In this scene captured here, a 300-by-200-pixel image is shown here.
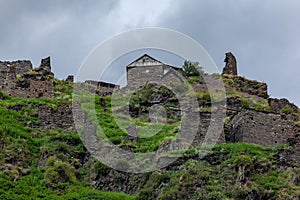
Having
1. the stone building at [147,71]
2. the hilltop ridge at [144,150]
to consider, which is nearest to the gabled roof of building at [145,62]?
the stone building at [147,71]

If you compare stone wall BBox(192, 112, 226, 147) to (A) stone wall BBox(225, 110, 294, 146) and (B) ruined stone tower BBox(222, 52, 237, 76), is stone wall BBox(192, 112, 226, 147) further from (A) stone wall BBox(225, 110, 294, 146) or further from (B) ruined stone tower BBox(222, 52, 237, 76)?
(B) ruined stone tower BBox(222, 52, 237, 76)

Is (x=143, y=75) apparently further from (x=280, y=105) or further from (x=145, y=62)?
(x=280, y=105)

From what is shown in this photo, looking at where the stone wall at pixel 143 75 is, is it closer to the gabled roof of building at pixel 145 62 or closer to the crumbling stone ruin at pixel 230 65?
the gabled roof of building at pixel 145 62

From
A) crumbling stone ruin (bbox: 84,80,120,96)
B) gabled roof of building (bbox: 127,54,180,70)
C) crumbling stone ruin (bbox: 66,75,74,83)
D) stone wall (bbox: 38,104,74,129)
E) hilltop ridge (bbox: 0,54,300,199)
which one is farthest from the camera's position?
gabled roof of building (bbox: 127,54,180,70)

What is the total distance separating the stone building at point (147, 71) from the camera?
7262 cm

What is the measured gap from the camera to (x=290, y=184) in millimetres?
45844

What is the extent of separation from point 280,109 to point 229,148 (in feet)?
65.6

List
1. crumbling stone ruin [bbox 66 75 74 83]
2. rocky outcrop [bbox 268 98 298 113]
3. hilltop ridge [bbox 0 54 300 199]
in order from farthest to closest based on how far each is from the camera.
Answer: crumbling stone ruin [bbox 66 75 74 83] → rocky outcrop [bbox 268 98 298 113] → hilltop ridge [bbox 0 54 300 199]

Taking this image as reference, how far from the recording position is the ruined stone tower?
78.8 m

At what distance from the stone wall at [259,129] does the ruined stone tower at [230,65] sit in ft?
73.1

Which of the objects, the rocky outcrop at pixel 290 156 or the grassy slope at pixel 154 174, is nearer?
the grassy slope at pixel 154 174

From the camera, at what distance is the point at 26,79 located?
2766 inches

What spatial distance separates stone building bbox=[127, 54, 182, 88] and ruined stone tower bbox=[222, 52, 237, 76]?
6.05m

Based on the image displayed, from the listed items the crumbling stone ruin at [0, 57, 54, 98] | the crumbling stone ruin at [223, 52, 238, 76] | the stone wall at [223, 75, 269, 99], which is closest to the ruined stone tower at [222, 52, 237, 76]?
the crumbling stone ruin at [223, 52, 238, 76]
